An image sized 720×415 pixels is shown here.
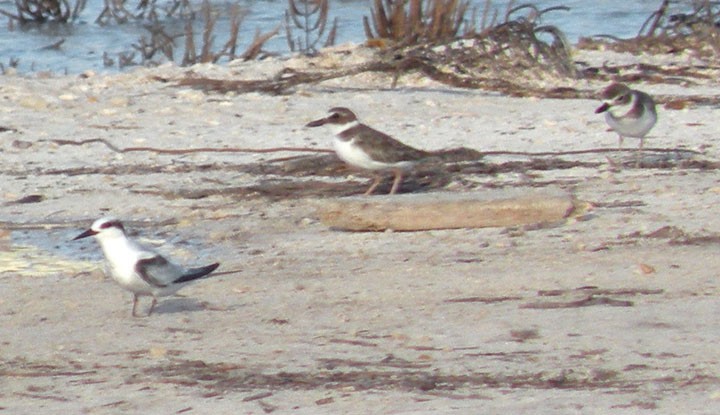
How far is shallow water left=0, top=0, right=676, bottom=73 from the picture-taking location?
15.9 metres

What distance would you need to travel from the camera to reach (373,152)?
24.4ft

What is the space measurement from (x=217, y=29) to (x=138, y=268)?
44.1 feet

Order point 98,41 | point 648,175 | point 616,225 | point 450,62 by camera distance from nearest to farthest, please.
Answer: point 616,225
point 648,175
point 450,62
point 98,41

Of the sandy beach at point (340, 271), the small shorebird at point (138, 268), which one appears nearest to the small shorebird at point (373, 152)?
the sandy beach at point (340, 271)

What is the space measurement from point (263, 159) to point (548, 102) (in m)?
2.58

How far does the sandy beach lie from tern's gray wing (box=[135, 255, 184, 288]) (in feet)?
0.47

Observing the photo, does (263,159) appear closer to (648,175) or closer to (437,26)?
(648,175)

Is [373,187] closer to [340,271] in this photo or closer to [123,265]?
[340,271]

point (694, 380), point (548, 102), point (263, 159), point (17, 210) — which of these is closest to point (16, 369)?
point (694, 380)

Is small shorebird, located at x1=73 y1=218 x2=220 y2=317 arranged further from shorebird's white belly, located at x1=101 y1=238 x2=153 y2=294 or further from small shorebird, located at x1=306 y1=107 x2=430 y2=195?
small shorebird, located at x1=306 y1=107 x2=430 y2=195

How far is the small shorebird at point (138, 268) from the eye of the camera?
17.3 ft

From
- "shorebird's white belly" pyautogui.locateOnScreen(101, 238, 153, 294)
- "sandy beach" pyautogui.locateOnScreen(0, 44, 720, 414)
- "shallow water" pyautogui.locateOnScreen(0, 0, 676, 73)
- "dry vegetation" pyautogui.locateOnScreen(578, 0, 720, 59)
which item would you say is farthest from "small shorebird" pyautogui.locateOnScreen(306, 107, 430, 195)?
"shallow water" pyautogui.locateOnScreen(0, 0, 676, 73)

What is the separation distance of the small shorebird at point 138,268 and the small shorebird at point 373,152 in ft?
6.96

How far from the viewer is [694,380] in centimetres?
417
